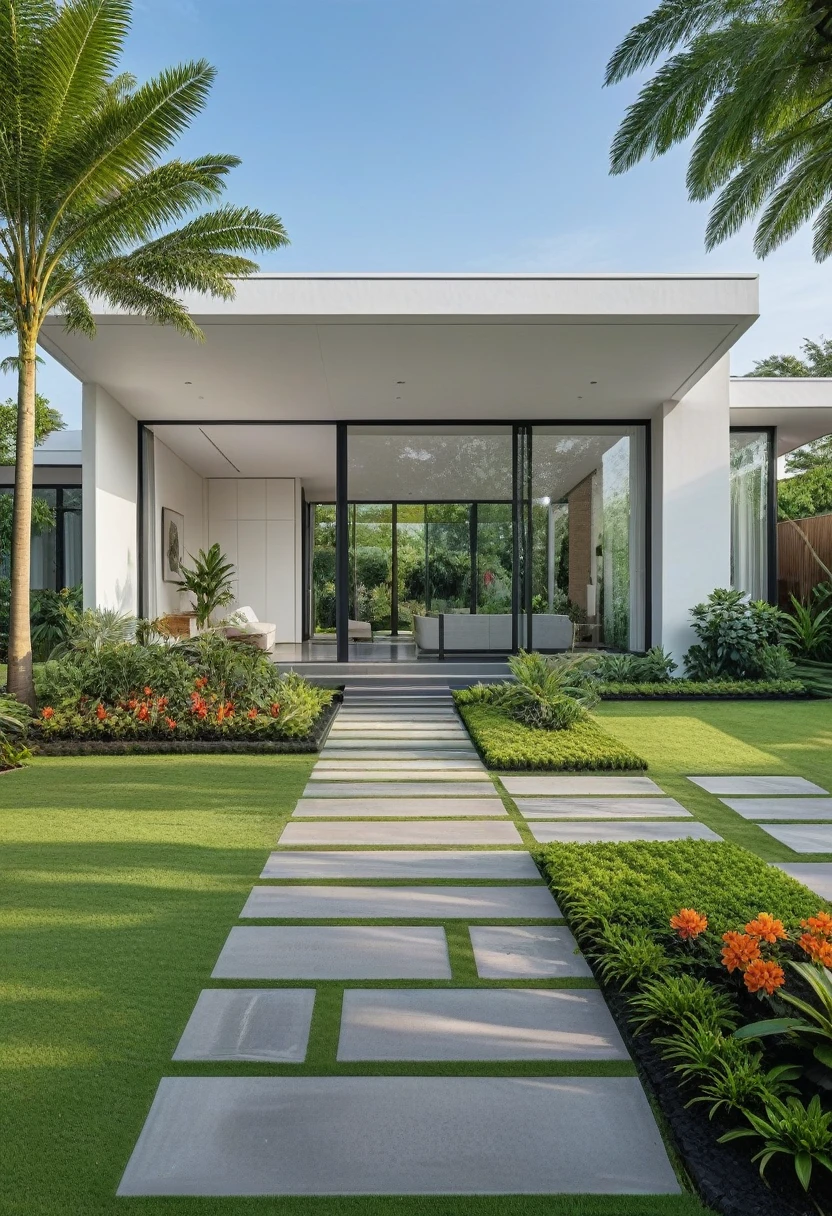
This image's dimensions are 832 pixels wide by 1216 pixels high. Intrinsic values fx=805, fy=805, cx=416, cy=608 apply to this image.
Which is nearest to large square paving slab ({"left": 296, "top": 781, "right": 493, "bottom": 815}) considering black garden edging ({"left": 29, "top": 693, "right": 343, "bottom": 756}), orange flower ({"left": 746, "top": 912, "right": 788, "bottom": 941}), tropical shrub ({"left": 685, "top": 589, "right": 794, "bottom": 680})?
black garden edging ({"left": 29, "top": 693, "right": 343, "bottom": 756})

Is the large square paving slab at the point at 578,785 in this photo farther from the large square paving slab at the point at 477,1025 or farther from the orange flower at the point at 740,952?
the orange flower at the point at 740,952

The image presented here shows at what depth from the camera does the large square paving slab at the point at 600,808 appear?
433 centimetres

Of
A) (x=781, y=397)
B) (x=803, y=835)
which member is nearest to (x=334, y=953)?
(x=803, y=835)

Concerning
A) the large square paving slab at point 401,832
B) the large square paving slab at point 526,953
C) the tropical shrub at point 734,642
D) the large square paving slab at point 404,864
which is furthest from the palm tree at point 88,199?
the tropical shrub at point 734,642

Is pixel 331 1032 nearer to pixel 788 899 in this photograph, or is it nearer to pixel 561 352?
pixel 788 899

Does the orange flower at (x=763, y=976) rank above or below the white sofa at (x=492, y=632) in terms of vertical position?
below

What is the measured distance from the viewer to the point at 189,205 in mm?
6844

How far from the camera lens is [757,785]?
16.6 ft

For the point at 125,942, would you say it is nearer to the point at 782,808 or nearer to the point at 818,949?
the point at 818,949

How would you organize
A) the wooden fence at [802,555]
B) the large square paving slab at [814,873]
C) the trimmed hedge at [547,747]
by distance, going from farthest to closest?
the wooden fence at [802,555], the trimmed hedge at [547,747], the large square paving slab at [814,873]

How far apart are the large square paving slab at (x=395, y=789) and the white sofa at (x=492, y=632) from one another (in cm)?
612

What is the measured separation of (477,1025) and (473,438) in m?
9.86

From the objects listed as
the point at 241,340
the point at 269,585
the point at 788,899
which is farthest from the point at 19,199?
the point at 269,585

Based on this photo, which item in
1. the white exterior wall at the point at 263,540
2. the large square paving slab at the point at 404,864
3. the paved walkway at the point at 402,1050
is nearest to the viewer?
the paved walkway at the point at 402,1050
